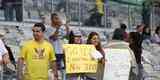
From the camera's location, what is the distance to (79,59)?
11.7m

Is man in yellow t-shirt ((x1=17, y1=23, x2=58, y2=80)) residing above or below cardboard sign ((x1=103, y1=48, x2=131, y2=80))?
above

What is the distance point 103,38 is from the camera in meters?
18.8

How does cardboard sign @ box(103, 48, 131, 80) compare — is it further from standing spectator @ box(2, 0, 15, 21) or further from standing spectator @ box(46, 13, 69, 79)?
standing spectator @ box(2, 0, 15, 21)

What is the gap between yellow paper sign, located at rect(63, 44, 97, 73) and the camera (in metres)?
11.5

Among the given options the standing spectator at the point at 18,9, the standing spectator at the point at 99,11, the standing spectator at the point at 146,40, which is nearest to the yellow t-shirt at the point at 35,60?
the standing spectator at the point at 18,9

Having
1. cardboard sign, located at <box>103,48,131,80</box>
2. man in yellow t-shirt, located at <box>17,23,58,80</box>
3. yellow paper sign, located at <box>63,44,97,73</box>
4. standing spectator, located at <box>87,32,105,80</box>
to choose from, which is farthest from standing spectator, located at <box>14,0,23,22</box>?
man in yellow t-shirt, located at <box>17,23,58,80</box>

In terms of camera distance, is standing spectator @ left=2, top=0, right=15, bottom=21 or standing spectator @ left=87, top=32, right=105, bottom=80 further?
standing spectator @ left=2, top=0, right=15, bottom=21

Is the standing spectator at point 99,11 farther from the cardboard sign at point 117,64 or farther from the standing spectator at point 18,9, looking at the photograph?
the cardboard sign at point 117,64

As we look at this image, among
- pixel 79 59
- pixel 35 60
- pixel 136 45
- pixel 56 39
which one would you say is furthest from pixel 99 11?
pixel 35 60

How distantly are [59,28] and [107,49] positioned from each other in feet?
4.60

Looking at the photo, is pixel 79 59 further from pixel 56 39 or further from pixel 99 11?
pixel 99 11

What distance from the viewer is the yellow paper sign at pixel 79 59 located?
11.5 m

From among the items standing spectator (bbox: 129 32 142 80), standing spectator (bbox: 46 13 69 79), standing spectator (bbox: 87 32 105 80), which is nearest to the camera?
standing spectator (bbox: 87 32 105 80)

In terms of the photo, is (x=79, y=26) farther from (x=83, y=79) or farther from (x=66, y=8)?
(x=83, y=79)
